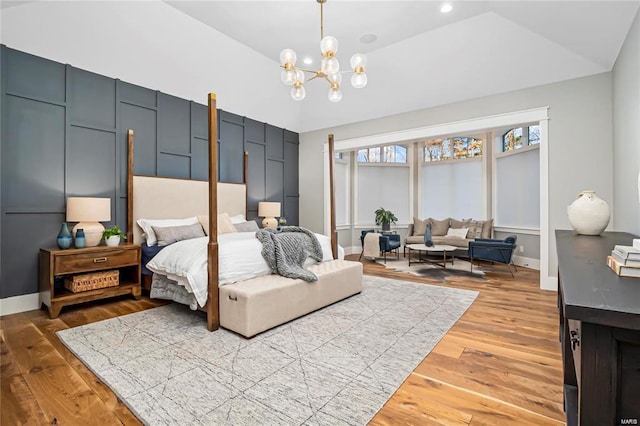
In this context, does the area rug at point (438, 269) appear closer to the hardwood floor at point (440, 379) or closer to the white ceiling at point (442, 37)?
the hardwood floor at point (440, 379)

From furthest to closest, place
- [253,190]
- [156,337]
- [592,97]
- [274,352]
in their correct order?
[253,190]
[592,97]
[156,337]
[274,352]

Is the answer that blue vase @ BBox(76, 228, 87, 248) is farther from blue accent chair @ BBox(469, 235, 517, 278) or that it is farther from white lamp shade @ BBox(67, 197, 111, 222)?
blue accent chair @ BBox(469, 235, 517, 278)

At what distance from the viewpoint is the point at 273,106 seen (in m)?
5.94

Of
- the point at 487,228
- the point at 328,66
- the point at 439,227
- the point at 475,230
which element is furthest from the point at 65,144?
the point at 487,228

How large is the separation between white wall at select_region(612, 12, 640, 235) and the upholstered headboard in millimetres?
4965

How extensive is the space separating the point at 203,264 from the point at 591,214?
312 cm

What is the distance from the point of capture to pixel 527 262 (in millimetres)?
5812

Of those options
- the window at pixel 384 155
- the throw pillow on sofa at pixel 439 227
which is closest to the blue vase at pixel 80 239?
the window at pixel 384 155

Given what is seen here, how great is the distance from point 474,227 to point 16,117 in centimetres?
729

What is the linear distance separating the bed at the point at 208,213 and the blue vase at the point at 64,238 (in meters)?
0.73

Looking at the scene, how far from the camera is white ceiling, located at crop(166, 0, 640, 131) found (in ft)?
10.9

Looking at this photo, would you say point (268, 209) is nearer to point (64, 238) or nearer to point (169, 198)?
point (169, 198)

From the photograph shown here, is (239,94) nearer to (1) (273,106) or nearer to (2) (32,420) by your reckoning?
(1) (273,106)

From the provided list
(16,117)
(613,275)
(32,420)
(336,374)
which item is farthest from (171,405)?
(16,117)
